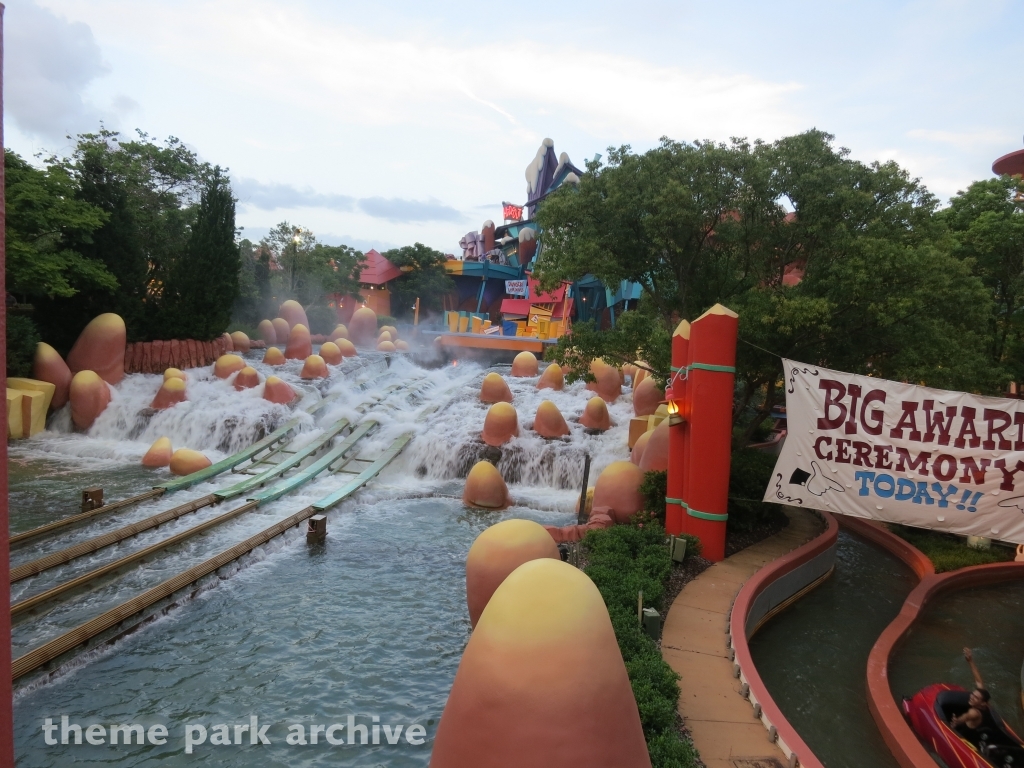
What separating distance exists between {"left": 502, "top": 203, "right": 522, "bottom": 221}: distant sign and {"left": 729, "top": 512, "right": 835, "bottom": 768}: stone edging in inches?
1754

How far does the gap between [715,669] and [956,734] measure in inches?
98.9

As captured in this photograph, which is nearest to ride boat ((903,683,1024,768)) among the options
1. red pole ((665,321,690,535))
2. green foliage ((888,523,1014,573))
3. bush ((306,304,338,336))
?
red pole ((665,321,690,535))

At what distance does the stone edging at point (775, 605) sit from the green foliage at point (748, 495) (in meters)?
1.07

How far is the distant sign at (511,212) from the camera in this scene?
55406 mm

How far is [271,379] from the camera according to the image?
23078mm

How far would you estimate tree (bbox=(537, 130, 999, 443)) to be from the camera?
479 inches

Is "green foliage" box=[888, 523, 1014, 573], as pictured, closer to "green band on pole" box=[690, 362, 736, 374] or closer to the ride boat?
the ride boat

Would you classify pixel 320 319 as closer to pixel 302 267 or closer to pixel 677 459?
pixel 302 267

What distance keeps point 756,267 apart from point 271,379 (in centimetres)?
1610

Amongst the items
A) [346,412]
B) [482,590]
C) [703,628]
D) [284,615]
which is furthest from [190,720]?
[346,412]

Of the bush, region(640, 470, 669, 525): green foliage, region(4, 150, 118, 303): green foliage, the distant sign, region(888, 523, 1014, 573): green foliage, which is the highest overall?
the distant sign

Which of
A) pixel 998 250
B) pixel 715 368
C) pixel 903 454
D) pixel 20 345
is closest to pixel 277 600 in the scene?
pixel 715 368

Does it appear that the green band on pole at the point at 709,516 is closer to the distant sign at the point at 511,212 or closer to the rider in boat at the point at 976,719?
the rider in boat at the point at 976,719

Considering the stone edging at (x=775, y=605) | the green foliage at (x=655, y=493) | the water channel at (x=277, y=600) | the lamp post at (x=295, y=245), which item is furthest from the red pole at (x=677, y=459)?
the lamp post at (x=295, y=245)
